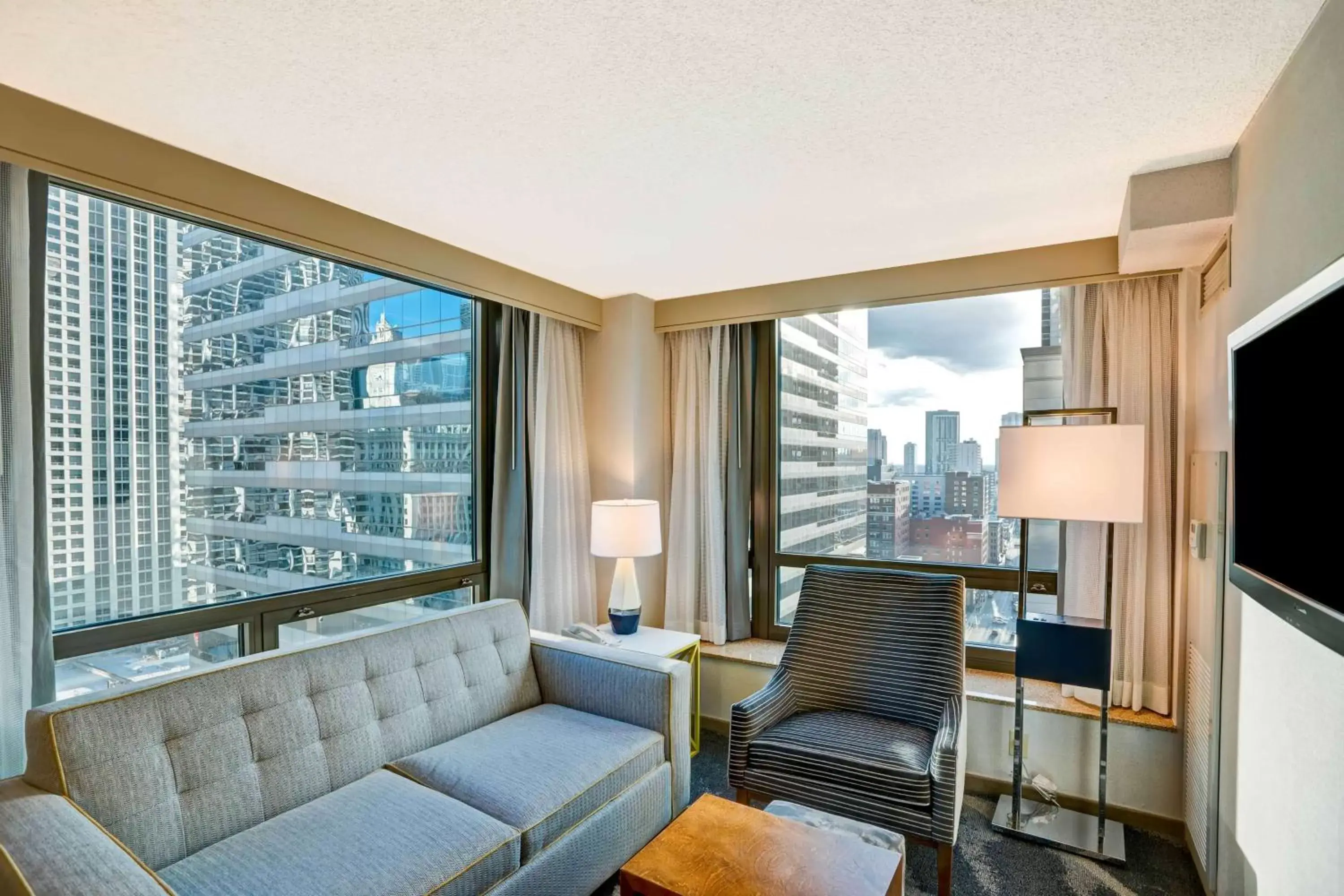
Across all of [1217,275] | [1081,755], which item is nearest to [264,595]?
[1081,755]

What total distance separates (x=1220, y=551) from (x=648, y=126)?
221cm

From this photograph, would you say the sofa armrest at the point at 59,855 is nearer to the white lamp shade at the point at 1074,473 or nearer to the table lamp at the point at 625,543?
the table lamp at the point at 625,543

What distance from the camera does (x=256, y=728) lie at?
1.93 m

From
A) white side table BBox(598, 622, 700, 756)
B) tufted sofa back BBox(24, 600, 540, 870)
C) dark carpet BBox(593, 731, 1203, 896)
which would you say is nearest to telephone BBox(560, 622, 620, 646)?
white side table BBox(598, 622, 700, 756)

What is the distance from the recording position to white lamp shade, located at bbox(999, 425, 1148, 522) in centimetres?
232

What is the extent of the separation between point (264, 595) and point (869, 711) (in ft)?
7.81

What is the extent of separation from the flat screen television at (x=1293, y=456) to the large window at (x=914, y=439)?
1.54 m

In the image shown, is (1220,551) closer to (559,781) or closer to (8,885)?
(559,781)

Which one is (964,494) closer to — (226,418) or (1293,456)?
(1293,456)

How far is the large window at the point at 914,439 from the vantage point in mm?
3240

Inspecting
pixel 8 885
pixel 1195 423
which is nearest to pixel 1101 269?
pixel 1195 423

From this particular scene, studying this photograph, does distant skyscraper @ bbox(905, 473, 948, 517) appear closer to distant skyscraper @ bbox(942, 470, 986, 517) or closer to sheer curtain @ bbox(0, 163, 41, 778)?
distant skyscraper @ bbox(942, 470, 986, 517)

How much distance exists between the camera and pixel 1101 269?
112 inches

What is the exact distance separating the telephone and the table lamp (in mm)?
132
